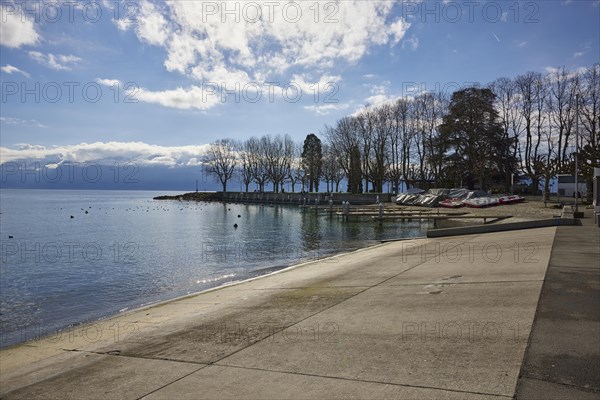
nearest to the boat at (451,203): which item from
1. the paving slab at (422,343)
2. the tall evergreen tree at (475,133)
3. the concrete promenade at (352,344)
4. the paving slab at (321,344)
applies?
the tall evergreen tree at (475,133)

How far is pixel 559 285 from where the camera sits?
27.2 feet

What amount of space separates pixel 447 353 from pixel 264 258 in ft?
57.8

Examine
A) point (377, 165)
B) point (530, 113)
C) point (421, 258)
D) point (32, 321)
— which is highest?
point (530, 113)

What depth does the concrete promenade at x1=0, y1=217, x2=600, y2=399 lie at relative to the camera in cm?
471

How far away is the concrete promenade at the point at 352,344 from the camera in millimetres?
4707

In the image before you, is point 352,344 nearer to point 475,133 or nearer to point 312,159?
point 475,133

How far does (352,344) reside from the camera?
6.09 meters

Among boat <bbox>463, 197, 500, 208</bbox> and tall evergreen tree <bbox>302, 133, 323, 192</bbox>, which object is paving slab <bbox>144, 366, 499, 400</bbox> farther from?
tall evergreen tree <bbox>302, 133, 323, 192</bbox>

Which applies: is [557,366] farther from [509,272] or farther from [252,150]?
[252,150]

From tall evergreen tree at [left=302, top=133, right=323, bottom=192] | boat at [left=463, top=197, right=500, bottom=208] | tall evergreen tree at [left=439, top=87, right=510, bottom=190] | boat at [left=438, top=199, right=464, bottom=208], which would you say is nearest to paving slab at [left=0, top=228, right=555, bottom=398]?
boat at [left=463, top=197, right=500, bottom=208]

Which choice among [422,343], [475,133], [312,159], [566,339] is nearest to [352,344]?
[422,343]

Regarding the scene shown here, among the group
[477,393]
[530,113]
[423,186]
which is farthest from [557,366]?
[423,186]

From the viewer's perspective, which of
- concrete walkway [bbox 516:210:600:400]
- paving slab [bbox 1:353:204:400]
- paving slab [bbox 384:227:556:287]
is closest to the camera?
concrete walkway [bbox 516:210:600:400]

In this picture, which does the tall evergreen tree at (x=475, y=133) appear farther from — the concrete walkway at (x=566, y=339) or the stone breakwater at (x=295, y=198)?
the concrete walkway at (x=566, y=339)
